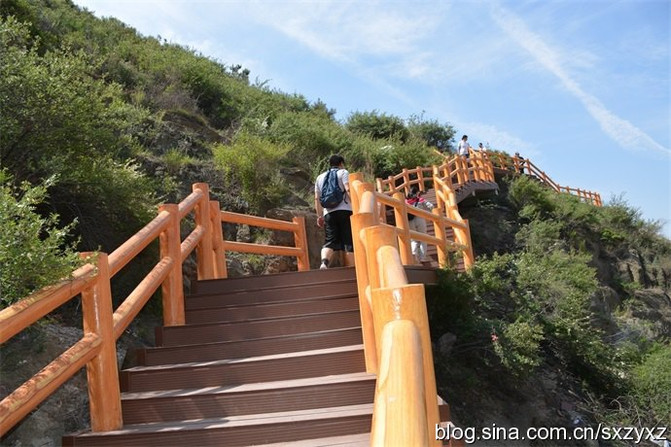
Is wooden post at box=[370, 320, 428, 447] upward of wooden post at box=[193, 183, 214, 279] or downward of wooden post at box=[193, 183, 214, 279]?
downward

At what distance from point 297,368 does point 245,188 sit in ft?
28.7

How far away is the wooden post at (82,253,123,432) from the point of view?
13.8ft

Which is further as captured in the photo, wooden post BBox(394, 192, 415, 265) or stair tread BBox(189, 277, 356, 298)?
wooden post BBox(394, 192, 415, 265)

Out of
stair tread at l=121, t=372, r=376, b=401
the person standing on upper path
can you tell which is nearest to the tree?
the person standing on upper path

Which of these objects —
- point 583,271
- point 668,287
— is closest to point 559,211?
point 668,287

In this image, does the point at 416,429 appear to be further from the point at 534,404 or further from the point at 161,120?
the point at 161,120

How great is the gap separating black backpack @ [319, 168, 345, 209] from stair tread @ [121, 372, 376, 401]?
2.93m

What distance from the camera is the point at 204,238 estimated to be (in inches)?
285

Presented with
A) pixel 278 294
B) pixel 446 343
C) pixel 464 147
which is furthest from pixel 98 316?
pixel 464 147

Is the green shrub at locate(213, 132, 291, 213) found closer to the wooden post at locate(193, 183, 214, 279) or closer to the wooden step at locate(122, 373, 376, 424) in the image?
the wooden post at locate(193, 183, 214, 279)

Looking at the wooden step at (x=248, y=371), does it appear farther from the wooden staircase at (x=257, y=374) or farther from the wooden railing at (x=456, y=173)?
the wooden railing at (x=456, y=173)

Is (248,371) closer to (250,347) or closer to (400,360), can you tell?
(250,347)

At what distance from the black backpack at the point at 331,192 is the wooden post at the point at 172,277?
6.47 ft

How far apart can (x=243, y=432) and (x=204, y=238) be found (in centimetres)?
355
